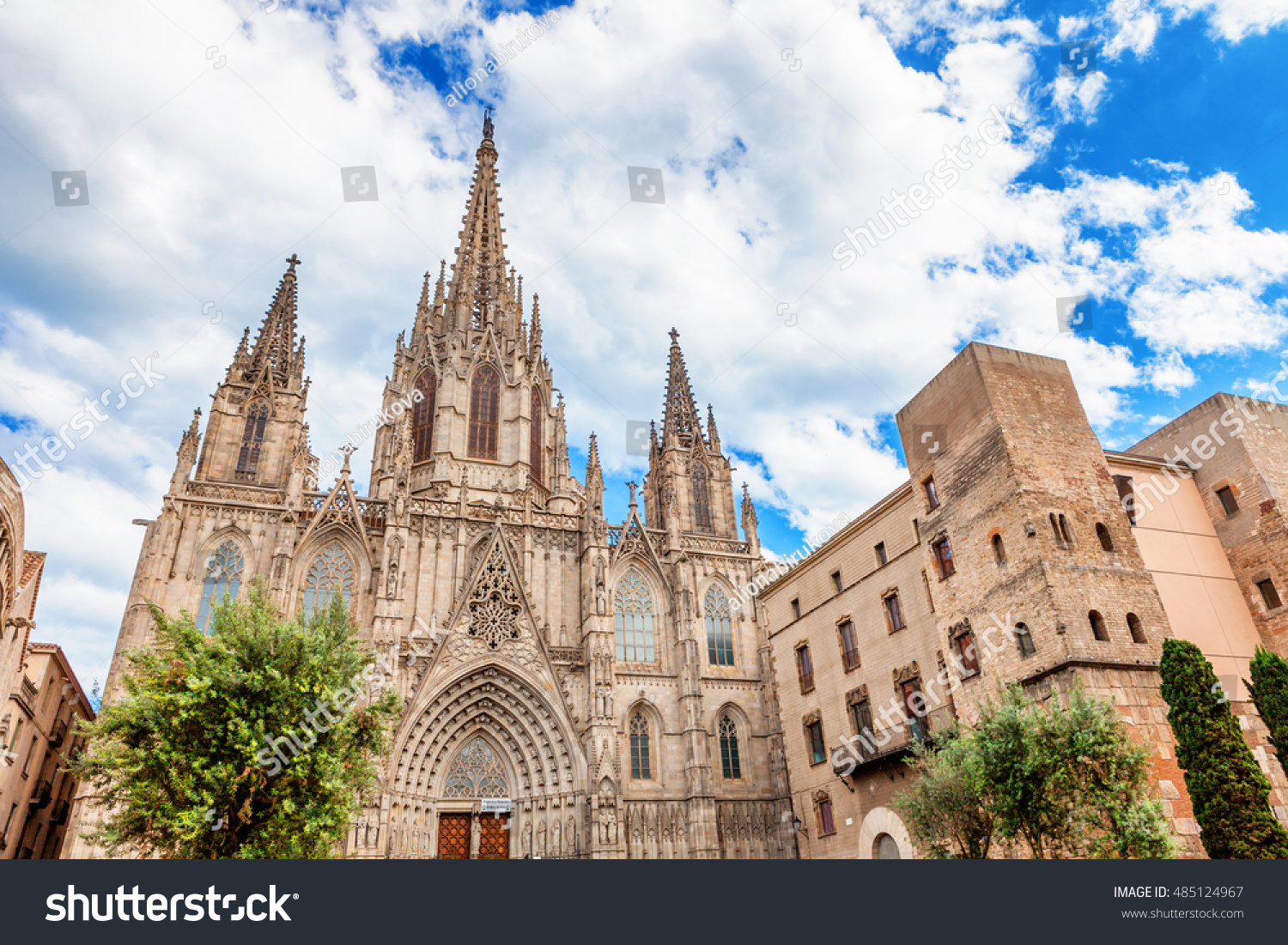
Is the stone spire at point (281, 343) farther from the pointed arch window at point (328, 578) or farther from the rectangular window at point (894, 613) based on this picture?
the rectangular window at point (894, 613)

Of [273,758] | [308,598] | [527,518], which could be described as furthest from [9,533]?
[527,518]

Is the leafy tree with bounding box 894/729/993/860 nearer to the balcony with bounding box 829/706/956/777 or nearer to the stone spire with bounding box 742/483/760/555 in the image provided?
the balcony with bounding box 829/706/956/777

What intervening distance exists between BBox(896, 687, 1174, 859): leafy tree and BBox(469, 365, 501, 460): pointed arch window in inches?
1129

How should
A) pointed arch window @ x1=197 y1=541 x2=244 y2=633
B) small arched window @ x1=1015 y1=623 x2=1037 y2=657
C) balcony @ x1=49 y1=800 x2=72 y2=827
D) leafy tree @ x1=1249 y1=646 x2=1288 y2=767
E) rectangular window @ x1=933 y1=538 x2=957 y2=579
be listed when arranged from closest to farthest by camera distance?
1. leafy tree @ x1=1249 y1=646 x2=1288 y2=767
2. small arched window @ x1=1015 y1=623 x2=1037 y2=657
3. rectangular window @ x1=933 y1=538 x2=957 y2=579
4. pointed arch window @ x1=197 y1=541 x2=244 y2=633
5. balcony @ x1=49 y1=800 x2=72 y2=827

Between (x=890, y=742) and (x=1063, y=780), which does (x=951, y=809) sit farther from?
(x=890, y=742)

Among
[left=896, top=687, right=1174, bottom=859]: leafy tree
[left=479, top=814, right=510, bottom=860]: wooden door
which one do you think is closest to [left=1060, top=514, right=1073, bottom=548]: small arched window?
[left=896, top=687, right=1174, bottom=859]: leafy tree

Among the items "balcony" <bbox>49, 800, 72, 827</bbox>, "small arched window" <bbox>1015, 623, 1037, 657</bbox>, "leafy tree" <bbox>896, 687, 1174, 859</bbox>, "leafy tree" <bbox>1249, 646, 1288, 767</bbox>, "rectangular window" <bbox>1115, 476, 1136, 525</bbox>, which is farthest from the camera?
"balcony" <bbox>49, 800, 72, 827</bbox>

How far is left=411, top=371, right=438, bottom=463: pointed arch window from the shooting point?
39.4m

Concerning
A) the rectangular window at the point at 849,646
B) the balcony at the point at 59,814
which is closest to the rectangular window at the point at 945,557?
the rectangular window at the point at 849,646

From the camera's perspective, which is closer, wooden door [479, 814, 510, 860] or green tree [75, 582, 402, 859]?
green tree [75, 582, 402, 859]

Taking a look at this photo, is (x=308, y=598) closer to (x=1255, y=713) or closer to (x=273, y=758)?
(x=273, y=758)

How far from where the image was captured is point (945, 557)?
21.1 metres

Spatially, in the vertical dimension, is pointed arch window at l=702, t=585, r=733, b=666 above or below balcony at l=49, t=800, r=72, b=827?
above

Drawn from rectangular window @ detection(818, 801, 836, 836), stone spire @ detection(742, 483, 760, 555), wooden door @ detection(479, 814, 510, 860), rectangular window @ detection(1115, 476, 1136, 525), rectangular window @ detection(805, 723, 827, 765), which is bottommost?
rectangular window @ detection(818, 801, 836, 836)
